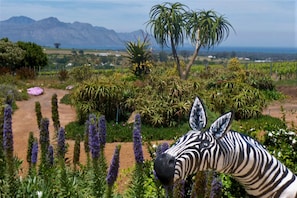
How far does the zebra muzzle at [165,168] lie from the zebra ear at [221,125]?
1.51 ft

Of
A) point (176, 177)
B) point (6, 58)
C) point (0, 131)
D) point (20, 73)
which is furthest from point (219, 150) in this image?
point (6, 58)

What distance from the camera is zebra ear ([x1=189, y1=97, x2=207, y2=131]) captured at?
3260mm

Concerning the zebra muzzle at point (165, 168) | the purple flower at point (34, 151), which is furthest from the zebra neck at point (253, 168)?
the purple flower at point (34, 151)

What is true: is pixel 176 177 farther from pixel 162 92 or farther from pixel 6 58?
pixel 6 58

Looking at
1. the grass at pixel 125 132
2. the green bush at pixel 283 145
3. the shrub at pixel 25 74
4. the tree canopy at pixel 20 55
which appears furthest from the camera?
the tree canopy at pixel 20 55

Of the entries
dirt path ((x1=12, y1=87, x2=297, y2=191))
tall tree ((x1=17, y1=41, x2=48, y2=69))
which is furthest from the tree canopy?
dirt path ((x1=12, y1=87, x2=297, y2=191))

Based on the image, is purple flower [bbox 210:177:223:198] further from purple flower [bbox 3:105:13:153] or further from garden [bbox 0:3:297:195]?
purple flower [bbox 3:105:13:153]

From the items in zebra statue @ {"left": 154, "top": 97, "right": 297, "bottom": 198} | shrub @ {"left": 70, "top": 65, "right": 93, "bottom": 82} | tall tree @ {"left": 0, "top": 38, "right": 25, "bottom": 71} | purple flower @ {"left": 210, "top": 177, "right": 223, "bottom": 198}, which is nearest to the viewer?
purple flower @ {"left": 210, "top": 177, "right": 223, "bottom": 198}

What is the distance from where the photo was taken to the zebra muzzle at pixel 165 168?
2.85 metres

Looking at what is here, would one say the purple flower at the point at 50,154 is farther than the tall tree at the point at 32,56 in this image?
No

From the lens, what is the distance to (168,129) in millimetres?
12969

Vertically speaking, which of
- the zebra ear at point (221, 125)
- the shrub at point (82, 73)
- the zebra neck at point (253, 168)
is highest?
the zebra ear at point (221, 125)

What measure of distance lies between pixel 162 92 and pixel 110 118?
5.83 feet

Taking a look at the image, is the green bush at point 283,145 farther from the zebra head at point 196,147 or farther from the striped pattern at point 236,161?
the zebra head at point 196,147
